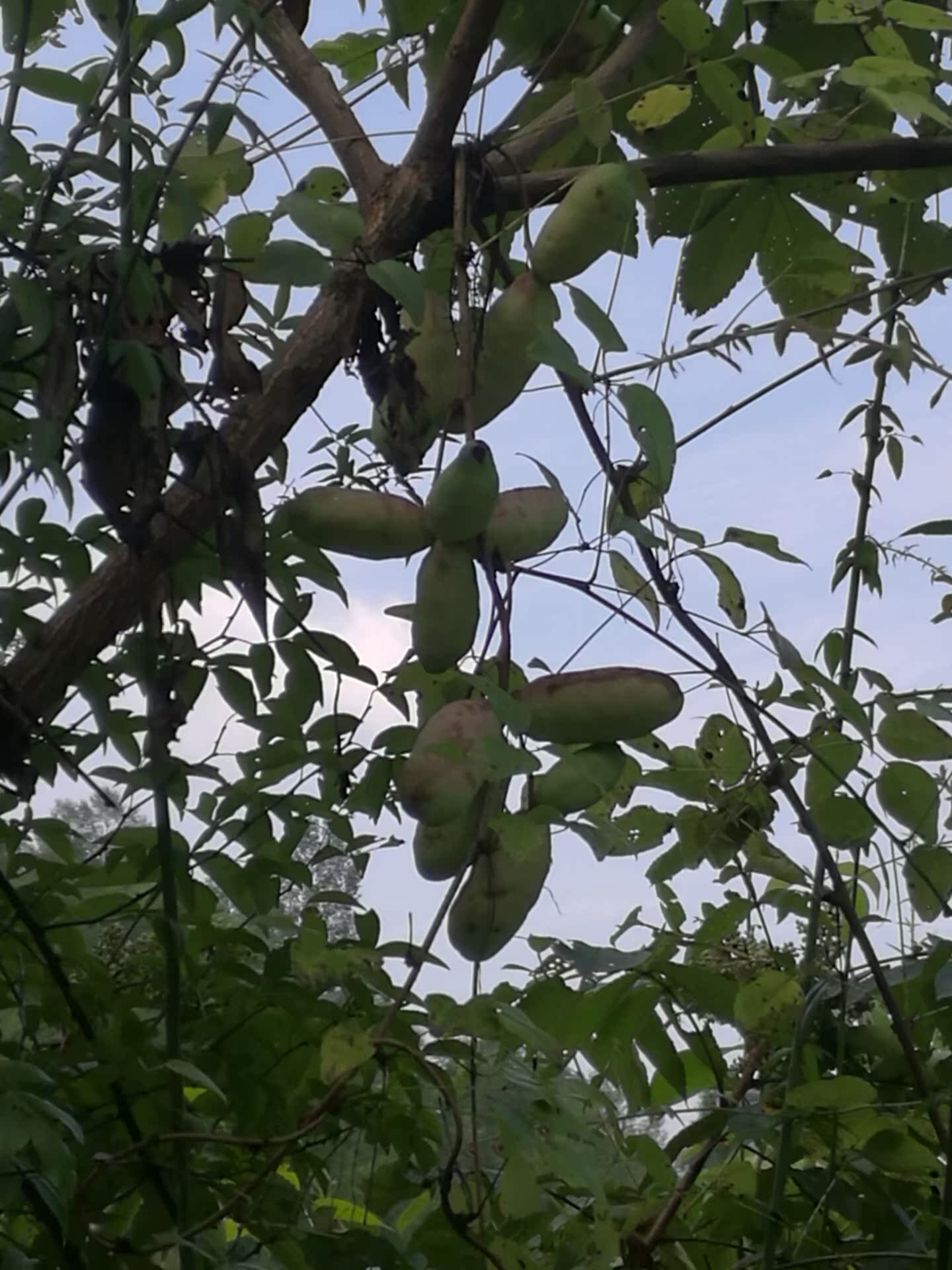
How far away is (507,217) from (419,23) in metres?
0.12

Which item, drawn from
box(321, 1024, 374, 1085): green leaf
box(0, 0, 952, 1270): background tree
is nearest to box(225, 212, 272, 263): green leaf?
box(0, 0, 952, 1270): background tree

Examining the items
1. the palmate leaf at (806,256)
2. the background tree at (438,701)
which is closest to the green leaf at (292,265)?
the background tree at (438,701)

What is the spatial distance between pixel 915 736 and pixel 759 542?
195 mm

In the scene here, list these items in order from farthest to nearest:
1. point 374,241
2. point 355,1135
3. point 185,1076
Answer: point 355,1135
point 374,241
point 185,1076

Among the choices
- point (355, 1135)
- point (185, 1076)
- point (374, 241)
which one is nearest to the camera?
point (185, 1076)

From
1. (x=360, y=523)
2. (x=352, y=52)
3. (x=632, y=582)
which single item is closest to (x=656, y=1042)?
(x=632, y=582)

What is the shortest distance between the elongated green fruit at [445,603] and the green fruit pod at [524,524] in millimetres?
17

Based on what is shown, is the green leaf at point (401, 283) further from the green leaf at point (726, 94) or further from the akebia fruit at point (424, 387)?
the green leaf at point (726, 94)

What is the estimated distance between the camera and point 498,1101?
49 centimetres

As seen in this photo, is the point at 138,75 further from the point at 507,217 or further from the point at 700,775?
the point at 700,775

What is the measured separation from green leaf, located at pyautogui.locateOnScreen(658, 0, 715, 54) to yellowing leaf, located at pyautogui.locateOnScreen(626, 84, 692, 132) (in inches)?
1.2

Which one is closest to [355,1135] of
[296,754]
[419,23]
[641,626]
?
[296,754]

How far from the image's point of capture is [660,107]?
0.68 m

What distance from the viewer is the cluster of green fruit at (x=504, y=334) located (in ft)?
1.77
